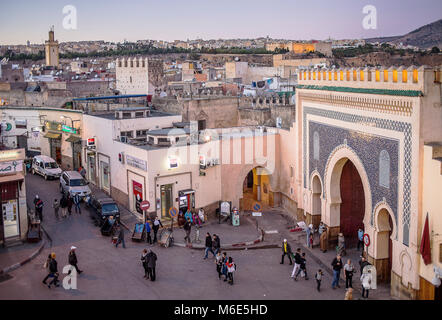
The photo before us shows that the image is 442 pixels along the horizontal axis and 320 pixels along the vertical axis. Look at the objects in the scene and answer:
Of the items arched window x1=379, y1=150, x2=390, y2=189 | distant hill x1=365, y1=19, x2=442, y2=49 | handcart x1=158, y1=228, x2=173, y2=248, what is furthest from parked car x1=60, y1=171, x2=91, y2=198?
distant hill x1=365, y1=19, x2=442, y2=49

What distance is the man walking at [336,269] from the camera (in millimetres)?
14714

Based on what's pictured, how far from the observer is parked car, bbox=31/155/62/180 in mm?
26812

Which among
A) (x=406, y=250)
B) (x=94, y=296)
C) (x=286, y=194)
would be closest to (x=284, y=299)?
(x=406, y=250)

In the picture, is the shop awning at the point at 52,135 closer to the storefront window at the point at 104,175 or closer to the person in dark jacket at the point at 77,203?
the storefront window at the point at 104,175

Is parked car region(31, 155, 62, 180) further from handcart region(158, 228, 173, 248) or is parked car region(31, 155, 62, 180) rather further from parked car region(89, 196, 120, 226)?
handcart region(158, 228, 173, 248)

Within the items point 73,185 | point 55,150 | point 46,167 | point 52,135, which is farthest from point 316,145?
point 55,150

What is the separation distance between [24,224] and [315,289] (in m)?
10.3

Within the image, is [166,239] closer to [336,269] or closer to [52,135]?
[336,269]

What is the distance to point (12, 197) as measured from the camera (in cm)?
1738

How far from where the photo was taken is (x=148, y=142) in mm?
22016

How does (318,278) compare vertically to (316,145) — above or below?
below

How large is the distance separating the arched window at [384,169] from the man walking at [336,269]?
2560 millimetres

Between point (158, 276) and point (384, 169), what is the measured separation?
24.8 ft

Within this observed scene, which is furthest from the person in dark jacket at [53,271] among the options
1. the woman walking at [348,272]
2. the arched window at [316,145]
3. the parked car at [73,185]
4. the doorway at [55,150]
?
the doorway at [55,150]
